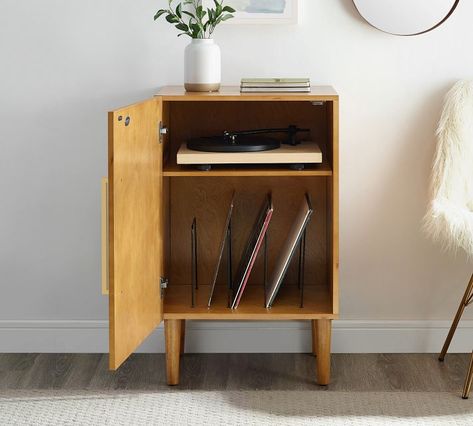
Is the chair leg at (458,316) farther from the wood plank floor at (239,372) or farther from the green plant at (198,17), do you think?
the green plant at (198,17)

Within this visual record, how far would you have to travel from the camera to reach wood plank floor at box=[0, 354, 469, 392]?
2570mm

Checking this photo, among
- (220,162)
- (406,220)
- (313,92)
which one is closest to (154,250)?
(220,162)

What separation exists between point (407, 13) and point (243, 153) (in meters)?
0.72

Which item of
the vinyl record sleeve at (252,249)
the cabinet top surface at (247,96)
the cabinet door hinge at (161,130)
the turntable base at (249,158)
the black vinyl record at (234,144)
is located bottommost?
the vinyl record sleeve at (252,249)

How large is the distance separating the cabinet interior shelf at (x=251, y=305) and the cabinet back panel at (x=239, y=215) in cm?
9

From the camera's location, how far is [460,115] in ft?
8.64

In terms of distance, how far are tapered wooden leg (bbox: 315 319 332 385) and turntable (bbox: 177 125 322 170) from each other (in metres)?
0.46

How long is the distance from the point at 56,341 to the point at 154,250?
679 mm

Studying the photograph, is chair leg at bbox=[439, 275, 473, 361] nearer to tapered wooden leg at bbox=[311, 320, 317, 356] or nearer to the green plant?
tapered wooden leg at bbox=[311, 320, 317, 356]

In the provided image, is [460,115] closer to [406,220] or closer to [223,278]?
[406,220]

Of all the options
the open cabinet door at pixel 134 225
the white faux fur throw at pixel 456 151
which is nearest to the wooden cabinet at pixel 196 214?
the open cabinet door at pixel 134 225

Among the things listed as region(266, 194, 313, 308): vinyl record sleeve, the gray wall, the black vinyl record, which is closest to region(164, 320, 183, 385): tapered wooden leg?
region(266, 194, 313, 308): vinyl record sleeve

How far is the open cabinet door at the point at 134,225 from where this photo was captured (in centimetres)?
197

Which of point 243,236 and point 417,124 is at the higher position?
point 417,124
